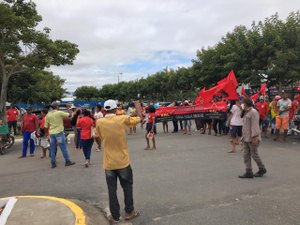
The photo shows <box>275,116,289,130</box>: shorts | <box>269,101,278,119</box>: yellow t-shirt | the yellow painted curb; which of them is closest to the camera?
the yellow painted curb

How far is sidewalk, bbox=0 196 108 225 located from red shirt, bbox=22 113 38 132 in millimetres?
6272

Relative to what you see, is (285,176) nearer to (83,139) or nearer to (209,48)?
(83,139)

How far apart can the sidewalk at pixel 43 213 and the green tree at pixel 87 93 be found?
79.6 m

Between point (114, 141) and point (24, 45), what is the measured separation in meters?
14.4

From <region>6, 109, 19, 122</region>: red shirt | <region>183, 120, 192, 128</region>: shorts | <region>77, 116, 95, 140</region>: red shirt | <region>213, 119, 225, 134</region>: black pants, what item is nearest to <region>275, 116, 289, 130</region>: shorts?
<region>213, 119, 225, 134</region>: black pants

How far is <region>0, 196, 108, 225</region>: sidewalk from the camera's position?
5.08m

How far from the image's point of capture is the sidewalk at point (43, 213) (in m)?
5.08

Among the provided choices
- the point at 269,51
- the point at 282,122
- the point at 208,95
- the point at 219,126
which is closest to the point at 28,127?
the point at 219,126

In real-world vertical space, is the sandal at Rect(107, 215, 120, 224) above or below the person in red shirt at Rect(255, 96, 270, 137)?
below

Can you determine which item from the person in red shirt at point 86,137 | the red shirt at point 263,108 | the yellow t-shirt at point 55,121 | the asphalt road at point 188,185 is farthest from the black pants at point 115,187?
the red shirt at point 263,108

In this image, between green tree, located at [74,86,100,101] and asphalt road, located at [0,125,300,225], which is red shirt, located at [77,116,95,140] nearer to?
asphalt road, located at [0,125,300,225]

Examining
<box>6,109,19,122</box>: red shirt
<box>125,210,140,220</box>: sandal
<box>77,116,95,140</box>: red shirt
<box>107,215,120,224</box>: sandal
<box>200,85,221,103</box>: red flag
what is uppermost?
<box>200,85,221,103</box>: red flag

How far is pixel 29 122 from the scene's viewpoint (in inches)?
483

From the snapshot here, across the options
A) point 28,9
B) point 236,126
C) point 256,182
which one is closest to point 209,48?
point 28,9
